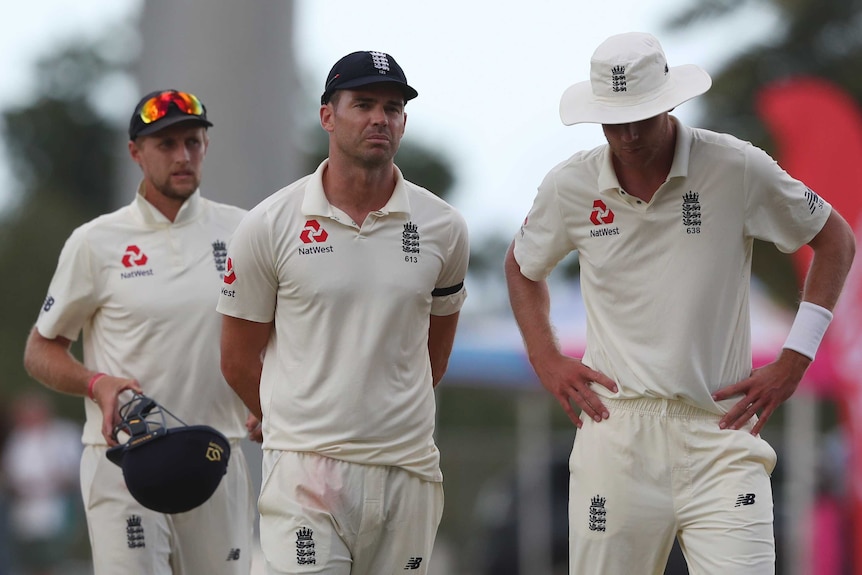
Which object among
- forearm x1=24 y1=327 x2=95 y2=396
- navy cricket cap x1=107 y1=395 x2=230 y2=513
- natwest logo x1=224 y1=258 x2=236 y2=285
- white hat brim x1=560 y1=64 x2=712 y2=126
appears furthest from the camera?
forearm x1=24 y1=327 x2=95 y2=396

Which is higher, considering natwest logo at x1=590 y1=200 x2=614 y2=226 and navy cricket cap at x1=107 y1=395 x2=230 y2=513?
natwest logo at x1=590 y1=200 x2=614 y2=226

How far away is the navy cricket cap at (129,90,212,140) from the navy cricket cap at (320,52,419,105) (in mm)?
1097

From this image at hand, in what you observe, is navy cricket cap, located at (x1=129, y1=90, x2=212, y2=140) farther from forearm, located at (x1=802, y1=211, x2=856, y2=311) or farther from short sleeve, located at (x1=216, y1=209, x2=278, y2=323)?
forearm, located at (x1=802, y1=211, x2=856, y2=311)

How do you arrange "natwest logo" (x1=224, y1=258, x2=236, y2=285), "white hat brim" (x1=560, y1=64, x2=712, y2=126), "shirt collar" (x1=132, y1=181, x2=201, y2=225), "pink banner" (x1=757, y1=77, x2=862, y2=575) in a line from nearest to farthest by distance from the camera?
1. "white hat brim" (x1=560, y1=64, x2=712, y2=126)
2. "natwest logo" (x1=224, y1=258, x2=236, y2=285)
3. "shirt collar" (x1=132, y1=181, x2=201, y2=225)
4. "pink banner" (x1=757, y1=77, x2=862, y2=575)

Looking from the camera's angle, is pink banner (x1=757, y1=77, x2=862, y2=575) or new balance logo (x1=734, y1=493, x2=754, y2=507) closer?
new balance logo (x1=734, y1=493, x2=754, y2=507)

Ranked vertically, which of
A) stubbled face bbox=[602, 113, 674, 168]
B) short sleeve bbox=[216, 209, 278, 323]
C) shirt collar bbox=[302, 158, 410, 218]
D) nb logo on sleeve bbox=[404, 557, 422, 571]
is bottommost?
nb logo on sleeve bbox=[404, 557, 422, 571]

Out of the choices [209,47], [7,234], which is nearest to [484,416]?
[7,234]

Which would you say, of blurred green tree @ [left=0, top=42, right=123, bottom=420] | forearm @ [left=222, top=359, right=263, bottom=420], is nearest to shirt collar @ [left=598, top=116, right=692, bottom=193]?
forearm @ [left=222, top=359, right=263, bottom=420]

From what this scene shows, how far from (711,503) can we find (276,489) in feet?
5.12

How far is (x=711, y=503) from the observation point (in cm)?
516

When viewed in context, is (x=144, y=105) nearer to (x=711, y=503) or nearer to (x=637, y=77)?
(x=637, y=77)

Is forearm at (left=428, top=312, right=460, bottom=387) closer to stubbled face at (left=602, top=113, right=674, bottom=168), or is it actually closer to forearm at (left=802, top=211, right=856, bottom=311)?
stubbled face at (left=602, top=113, right=674, bottom=168)

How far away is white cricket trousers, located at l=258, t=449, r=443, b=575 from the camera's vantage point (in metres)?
5.27

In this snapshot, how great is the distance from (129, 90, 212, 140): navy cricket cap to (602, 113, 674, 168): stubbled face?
200 cm
